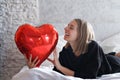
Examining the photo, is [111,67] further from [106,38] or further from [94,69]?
[106,38]

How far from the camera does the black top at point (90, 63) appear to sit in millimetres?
1759

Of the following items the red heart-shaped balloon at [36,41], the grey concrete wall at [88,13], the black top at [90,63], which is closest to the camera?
the black top at [90,63]

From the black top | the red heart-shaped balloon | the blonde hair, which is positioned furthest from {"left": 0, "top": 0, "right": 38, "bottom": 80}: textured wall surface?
the blonde hair

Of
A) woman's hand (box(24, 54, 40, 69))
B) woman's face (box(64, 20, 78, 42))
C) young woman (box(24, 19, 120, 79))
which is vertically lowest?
woman's hand (box(24, 54, 40, 69))

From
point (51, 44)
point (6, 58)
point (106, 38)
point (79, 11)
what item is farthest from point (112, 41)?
point (6, 58)

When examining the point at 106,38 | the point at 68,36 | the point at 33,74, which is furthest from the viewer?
the point at 106,38

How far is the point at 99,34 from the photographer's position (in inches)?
112

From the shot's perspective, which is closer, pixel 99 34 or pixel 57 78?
pixel 57 78

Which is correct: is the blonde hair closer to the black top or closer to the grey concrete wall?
the black top

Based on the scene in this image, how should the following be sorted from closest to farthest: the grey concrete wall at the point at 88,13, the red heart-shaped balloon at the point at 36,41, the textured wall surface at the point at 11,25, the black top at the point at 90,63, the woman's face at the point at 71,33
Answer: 1. the black top at the point at 90,63
2. the woman's face at the point at 71,33
3. the red heart-shaped balloon at the point at 36,41
4. the textured wall surface at the point at 11,25
5. the grey concrete wall at the point at 88,13

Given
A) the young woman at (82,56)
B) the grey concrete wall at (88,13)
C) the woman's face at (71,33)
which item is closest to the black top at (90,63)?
the young woman at (82,56)

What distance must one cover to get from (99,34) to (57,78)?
1.58 m

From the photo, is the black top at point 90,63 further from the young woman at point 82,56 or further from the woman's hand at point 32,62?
the woman's hand at point 32,62

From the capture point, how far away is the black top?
5.77ft
